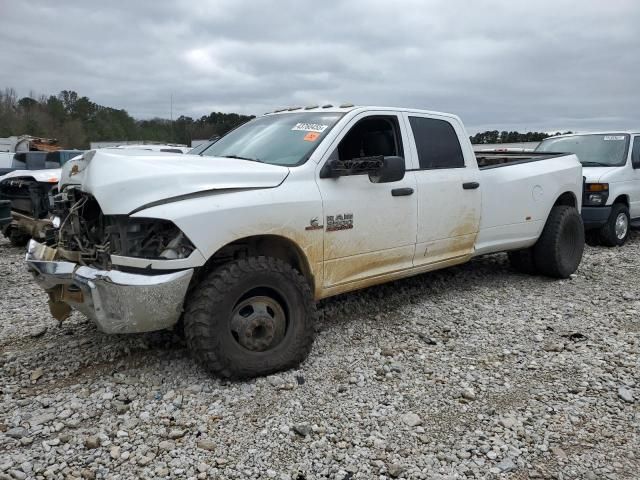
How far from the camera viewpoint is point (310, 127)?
4.28 m

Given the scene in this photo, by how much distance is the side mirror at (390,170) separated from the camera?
13.0 ft

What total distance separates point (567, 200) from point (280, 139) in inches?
154

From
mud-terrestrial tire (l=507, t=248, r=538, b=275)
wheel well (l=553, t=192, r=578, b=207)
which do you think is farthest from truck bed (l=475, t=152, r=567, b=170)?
mud-terrestrial tire (l=507, t=248, r=538, b=275)

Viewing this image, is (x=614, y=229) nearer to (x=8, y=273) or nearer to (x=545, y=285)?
(x=545, y=285)

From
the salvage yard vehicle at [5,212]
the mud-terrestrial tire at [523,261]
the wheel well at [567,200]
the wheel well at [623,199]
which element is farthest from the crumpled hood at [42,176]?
the wheel well at [623,199]

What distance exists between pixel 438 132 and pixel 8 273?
5483 mm

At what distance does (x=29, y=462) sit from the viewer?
266 centimetres

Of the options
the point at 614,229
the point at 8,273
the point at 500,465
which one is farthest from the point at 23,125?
the point at 500,465

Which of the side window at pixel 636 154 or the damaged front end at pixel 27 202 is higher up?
the side window at pixel 636 154

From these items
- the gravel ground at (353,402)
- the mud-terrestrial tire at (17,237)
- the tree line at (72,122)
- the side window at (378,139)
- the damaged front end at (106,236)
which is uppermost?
the tree line at (72,122)

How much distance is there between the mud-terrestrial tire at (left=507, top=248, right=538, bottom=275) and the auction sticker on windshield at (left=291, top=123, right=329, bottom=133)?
3245 mm

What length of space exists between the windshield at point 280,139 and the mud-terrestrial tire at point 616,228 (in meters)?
6.14

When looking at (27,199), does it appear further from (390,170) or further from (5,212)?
(390,170)

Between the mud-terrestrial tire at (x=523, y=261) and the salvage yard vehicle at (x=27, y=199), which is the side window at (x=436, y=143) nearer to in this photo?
the mud-terrestrial tire at (x=523, y=261)
